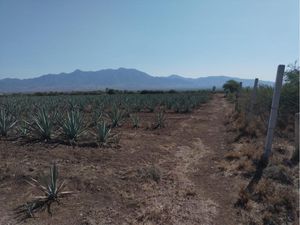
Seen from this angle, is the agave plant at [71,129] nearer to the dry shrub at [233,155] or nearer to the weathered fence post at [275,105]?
the dry shrub at [233,155]

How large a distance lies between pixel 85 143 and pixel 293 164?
5803mm

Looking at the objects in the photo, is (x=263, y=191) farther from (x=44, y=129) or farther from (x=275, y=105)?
(x=44, y=129)

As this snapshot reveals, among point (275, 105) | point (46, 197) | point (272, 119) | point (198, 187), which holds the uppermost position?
point (275, 105)

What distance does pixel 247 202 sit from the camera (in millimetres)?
5004

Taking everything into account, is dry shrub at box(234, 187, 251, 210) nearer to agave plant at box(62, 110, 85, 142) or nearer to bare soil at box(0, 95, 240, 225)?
bare soil at box(0, 95, 240, 225)

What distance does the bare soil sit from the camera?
4574 mm

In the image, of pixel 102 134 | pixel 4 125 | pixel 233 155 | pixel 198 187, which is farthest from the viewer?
pixel 4 125

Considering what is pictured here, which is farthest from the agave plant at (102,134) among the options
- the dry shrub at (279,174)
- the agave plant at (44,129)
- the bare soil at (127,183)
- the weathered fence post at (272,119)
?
the dry shrub at (279,174)

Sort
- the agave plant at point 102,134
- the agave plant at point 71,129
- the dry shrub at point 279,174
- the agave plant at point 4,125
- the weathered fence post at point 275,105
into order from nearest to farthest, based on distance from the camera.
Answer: the dry shrub at point 279,174, the weathered fence post at point 275,105, the agave plant at point 102,134, the agave plant at point 71,129, the agave plant at point 4,125

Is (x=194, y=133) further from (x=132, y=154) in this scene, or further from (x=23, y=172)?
(x=23, y=172)

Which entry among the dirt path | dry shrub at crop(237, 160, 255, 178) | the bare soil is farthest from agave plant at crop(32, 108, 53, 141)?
dry shrub at crop(237, 160, 255, 178)

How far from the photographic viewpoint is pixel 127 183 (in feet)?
19.5

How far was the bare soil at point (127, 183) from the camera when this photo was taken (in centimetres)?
457

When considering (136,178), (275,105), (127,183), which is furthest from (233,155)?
A: (127,183)
